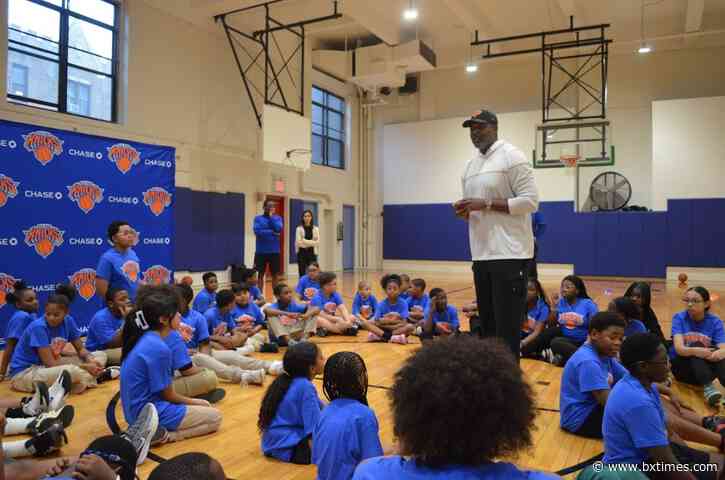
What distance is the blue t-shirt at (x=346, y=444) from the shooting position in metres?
1.86

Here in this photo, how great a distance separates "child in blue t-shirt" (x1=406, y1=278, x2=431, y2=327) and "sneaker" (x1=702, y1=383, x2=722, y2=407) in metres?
2.78

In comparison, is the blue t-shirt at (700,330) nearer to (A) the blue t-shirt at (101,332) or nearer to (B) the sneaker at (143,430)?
(B) the sneaker at (143,430)

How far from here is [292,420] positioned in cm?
256

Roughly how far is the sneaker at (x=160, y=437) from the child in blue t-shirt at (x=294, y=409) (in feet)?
1.82

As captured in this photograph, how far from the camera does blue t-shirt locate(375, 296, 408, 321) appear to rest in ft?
19.4

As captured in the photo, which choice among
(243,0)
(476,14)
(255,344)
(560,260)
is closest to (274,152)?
(243,0)

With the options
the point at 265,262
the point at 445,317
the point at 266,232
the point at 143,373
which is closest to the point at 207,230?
the point at 265,262

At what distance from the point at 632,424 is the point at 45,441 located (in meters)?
2.57

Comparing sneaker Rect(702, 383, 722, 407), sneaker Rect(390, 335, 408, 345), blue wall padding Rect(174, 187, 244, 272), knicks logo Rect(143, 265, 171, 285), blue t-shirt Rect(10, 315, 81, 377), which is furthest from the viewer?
blue wall padding Rect(174, 187, 244, 272)

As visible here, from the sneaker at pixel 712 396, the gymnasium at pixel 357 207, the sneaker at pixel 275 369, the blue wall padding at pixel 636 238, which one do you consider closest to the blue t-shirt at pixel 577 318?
the gymnasium at pixel 357 207

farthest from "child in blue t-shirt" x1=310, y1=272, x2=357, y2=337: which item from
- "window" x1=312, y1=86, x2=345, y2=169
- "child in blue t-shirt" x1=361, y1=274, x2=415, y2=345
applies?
"window" x1=312, y1=86, x2=345, y2=169

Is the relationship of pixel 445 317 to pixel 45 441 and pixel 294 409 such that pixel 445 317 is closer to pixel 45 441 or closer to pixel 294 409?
pixel 294 409

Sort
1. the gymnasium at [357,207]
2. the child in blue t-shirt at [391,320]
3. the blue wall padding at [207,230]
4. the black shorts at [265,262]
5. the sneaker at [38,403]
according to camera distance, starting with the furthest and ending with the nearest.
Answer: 1. the blue wall padding at [207,230]
2. the black shorts at [265,262]
3. the child in blue t-shirt at [391,320]
4. the sneaker at [38,403]
5. the gymnasium at [357,207]

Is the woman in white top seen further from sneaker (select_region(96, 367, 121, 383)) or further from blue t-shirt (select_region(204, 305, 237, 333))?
sneaker (select_region(96, 367, 121, 383))
